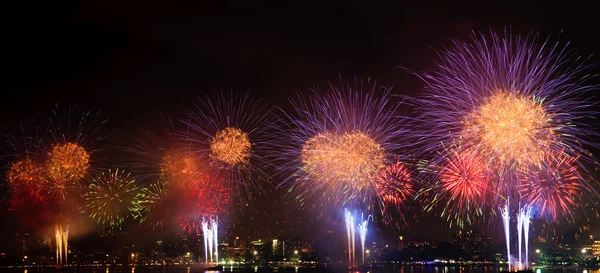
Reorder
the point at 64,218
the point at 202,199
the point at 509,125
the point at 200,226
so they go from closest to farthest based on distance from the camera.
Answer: the point at 509,125 < the point at 202,199 < the point at 200,226 < the point at 64,218

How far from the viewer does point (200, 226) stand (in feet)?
232

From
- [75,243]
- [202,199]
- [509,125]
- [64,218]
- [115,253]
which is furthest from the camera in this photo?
[115,253]

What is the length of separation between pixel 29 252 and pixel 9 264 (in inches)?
236

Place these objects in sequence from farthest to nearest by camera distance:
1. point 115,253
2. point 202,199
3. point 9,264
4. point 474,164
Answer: point 115,253 → point 9,264 → point 202,199 → point 474,164

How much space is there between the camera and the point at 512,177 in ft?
143

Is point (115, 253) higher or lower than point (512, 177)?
lower

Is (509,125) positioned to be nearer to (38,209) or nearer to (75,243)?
(38,209)

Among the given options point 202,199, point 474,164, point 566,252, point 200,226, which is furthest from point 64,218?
point 566,252

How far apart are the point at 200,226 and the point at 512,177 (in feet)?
125

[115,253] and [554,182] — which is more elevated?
[554,182]

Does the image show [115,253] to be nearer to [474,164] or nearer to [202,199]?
[202,199]

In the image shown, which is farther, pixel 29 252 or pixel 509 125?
pixel 29 252


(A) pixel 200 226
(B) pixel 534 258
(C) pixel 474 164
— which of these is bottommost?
(B) pixel 534 258

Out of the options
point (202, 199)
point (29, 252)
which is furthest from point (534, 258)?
point (202, 199)
